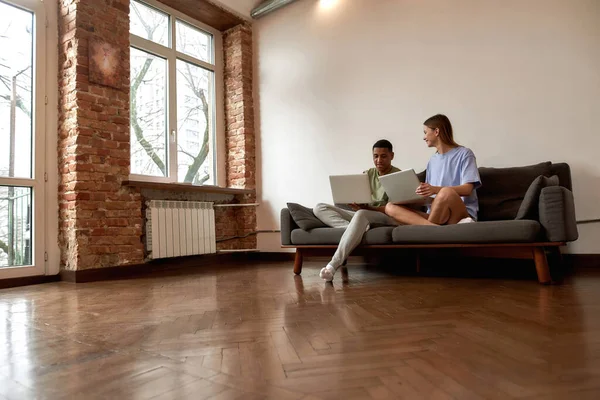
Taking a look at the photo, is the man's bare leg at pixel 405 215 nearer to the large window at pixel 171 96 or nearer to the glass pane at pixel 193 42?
the large window at pixel 171 96

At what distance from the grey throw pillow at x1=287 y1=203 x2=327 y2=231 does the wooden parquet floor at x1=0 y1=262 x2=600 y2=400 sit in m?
0.94

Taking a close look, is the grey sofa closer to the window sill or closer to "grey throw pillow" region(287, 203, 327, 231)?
"grey throw pillow" region(287, 203, 327, 231)

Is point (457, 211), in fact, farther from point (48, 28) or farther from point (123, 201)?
point (48, 28)

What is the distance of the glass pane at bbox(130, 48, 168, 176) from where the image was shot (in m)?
4.34

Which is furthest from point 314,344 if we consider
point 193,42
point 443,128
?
point 193,42

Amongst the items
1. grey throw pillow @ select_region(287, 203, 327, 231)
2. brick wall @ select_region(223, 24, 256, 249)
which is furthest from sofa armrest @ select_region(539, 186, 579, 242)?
brick wall @ select_region(223, 24, 256, 249)

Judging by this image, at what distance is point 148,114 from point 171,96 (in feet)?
1.32

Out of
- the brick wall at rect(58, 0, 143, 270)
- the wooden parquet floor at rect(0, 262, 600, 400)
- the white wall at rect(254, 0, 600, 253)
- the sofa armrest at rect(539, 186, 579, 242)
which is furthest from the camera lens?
the brick wall at rect(58, 0, 143, 270)

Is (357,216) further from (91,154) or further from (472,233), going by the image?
(91,154)

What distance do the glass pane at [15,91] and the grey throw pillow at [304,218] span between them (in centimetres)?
238

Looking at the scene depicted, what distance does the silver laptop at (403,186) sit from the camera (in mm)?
2846

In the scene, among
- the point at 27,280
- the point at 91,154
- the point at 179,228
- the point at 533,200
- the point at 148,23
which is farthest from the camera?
the point at 148,23

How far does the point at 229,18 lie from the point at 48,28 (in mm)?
2167

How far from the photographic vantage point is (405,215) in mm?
3025
